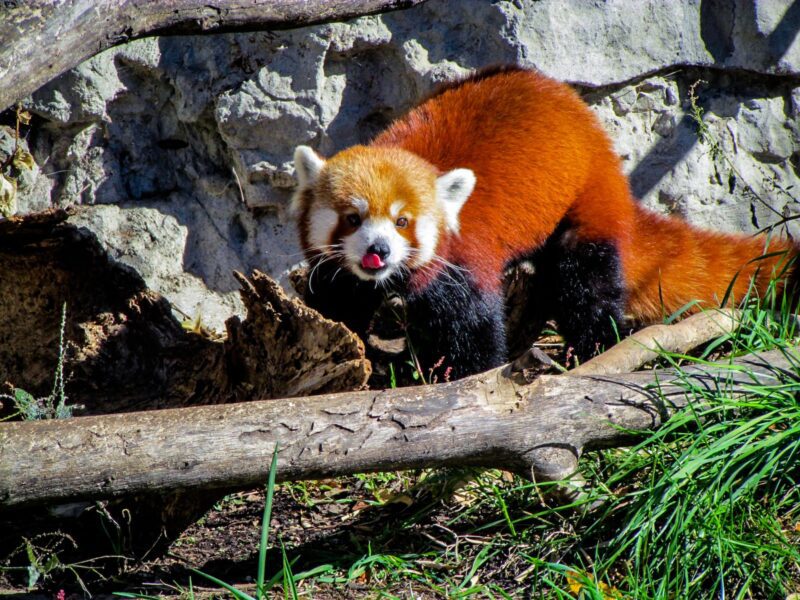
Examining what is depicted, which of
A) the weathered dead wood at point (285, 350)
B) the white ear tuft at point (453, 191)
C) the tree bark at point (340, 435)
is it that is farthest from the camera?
the white ear tuft at point (453, 191)

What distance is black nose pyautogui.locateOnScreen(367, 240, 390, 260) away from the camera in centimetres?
383

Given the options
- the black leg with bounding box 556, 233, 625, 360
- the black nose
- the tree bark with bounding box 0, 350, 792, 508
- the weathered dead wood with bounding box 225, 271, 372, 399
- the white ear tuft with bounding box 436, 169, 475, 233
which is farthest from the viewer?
the black leg with bounding box 556, 233, 625, 360

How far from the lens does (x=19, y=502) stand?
2357mm

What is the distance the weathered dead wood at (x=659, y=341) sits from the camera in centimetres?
317

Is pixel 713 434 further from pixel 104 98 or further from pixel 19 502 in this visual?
pixel 104 98

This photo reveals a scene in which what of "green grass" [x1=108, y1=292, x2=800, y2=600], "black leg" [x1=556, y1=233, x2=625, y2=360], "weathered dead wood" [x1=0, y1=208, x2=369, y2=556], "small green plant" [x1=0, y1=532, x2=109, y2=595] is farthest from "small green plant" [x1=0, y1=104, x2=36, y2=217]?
"black leg" [x1=556, y1=233, x2=625, y2=360]

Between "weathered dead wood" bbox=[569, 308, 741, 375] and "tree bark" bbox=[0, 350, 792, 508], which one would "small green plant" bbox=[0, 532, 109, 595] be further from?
"weathered dead wood" bbox=[569, 308, 741, 375]

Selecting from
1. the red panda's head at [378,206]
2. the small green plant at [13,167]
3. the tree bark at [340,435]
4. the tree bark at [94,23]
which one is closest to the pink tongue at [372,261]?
the red panda's head at [378,206]

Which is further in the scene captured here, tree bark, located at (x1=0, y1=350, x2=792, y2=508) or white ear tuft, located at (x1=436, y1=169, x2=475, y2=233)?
white ear tuft, located at (x1=436, y1=169, x2=475, y2=233)

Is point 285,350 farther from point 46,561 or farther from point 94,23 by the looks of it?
point 94,23

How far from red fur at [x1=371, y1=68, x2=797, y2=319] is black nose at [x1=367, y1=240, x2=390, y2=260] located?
28cm

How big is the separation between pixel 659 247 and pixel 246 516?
2.58 metres

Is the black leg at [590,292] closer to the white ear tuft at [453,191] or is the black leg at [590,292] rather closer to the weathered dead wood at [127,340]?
the white ear tuft at [453,191]

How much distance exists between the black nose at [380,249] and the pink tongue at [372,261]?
0.02 m
